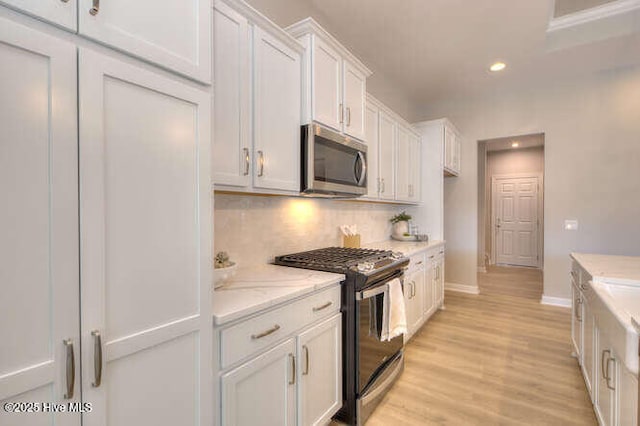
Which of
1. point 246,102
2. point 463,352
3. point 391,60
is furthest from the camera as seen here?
point 391,60

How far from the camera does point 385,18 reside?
279cm

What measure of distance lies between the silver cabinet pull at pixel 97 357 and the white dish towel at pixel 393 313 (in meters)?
1.59

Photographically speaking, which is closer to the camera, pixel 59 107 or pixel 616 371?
pixel 59 107

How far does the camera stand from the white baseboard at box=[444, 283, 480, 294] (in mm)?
4664

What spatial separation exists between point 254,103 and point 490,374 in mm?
2643

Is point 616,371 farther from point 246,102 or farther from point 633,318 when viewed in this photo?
point 246,102

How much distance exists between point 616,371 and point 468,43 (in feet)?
10.3

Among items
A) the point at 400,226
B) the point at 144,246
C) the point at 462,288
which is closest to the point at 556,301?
the point at 462,288

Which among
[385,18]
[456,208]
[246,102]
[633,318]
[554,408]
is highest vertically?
[385,18]

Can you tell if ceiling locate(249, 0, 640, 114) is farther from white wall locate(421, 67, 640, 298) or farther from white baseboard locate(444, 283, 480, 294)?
white baseboard locate(444, 283, 480, 294)

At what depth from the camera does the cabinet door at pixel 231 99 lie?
1429 millimetres

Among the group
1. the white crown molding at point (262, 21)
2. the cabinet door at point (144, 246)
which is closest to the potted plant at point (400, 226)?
the white crown molding at point (262, 21)

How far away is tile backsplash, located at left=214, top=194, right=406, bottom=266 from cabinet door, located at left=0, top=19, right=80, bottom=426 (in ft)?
3.37

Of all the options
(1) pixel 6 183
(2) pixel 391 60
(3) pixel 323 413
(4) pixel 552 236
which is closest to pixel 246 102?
(1) pixel 6 183
